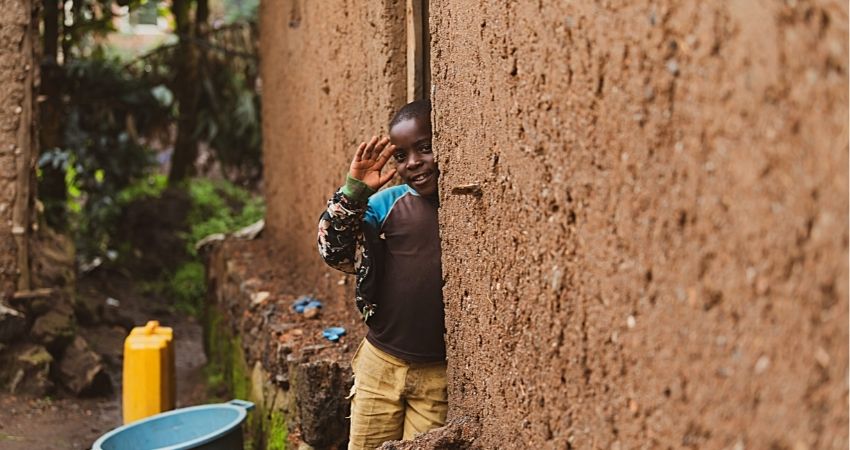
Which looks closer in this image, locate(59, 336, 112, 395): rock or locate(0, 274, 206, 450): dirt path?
locate(0, 274, 206, 450): dirt path

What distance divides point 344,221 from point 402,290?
281 mm

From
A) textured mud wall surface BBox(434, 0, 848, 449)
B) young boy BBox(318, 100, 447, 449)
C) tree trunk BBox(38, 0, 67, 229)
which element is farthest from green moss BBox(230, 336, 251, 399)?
tree trunk BBox(38, 0, 67, 229)

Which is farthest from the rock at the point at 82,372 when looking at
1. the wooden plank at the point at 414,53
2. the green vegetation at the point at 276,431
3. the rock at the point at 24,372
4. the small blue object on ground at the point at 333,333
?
the wooden plank at the point at 414,53

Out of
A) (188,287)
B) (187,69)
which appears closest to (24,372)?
(188,287)

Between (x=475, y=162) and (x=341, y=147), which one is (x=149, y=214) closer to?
(x=341, y=147)

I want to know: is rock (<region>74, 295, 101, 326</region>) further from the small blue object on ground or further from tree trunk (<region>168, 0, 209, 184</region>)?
the small blue object on ground

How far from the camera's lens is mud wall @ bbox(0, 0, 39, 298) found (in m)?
5.90

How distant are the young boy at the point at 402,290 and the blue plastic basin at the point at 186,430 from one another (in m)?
1.03

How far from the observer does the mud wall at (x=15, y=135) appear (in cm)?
590

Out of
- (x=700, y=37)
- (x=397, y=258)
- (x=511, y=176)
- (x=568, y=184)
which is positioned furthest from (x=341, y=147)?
(x=700, y=37)

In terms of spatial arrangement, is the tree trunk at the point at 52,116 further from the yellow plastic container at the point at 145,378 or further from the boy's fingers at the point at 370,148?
the boy's fingers at the point at 370,148

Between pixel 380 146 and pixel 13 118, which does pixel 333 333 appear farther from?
pixel 13 118

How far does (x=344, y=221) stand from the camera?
9.79ft

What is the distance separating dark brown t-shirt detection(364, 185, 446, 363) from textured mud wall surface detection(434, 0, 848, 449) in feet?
1.50
